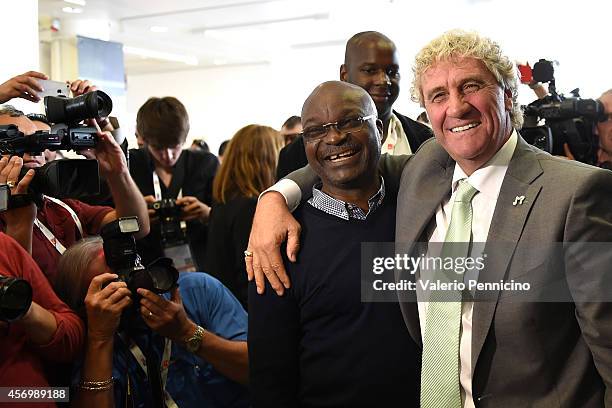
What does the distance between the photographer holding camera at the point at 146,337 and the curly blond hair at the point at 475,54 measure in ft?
2.91

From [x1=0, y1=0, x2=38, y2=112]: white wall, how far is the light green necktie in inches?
102

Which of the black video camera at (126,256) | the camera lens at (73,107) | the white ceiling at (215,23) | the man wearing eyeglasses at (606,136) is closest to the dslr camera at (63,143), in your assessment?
the camera lens at (73,107)

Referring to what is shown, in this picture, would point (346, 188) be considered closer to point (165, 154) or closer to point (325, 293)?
point (325, 293)

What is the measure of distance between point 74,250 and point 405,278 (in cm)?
94

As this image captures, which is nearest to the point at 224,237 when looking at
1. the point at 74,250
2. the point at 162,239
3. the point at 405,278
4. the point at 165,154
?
the point at 162,239

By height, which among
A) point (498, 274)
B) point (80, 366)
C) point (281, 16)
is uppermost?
point (281, 16)

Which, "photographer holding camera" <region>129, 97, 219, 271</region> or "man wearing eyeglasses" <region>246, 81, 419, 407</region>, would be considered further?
"photographer holding camera" <region>129, 97, 219, 271</region>

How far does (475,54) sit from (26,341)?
123cm

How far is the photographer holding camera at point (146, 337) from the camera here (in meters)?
1.73

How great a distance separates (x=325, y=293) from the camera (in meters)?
1.57

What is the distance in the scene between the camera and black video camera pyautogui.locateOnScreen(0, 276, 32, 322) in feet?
4.66

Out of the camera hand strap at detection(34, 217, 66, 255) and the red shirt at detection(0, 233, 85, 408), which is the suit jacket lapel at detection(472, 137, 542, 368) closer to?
the red shirt at detection(0, 233, 85, 408)

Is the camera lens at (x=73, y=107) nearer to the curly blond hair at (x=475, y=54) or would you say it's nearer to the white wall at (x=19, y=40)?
the curly blond hair at (x=475, y=54)

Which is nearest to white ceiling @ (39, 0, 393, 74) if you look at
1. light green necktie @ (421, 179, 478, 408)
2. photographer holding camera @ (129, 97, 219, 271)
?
photographer holding camera @ (129, 97, 219, 271)
